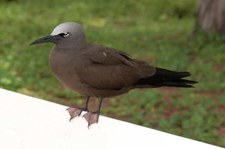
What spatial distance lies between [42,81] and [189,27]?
416 centimetres

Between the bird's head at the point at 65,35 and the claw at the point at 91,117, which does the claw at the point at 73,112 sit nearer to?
the claw at the point at 91,117

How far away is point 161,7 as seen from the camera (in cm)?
1246

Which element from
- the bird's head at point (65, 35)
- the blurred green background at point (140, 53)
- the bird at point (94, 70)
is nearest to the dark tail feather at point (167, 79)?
the bird at point (94, 70)

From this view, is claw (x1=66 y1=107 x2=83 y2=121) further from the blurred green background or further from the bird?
the blurred green background

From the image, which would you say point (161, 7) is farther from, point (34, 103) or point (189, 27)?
point (34, 103)

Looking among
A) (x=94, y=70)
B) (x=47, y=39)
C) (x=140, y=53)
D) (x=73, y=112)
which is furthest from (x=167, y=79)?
(x=140, y=53)

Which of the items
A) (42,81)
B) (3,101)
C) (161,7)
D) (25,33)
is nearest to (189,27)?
(161,7)

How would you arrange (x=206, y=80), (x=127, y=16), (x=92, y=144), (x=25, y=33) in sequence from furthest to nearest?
(x=127, y=16), (x=25, y=33), (x=206, y=80), (x=92, y=144)

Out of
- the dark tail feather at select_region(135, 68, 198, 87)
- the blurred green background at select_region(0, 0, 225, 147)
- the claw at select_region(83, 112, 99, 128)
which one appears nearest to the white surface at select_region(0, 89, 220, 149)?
the claw at select_region(83, 112, 99, 128)

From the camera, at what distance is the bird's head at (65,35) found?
2.69 meters

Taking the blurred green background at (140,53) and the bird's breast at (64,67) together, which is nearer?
the bird's breast at (64,67)

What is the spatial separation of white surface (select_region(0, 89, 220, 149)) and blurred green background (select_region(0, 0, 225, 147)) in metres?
2.79

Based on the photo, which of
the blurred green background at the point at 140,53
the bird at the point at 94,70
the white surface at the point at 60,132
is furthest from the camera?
the blurred green background at the point at 140,53

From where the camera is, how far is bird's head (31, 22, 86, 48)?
106 inches
